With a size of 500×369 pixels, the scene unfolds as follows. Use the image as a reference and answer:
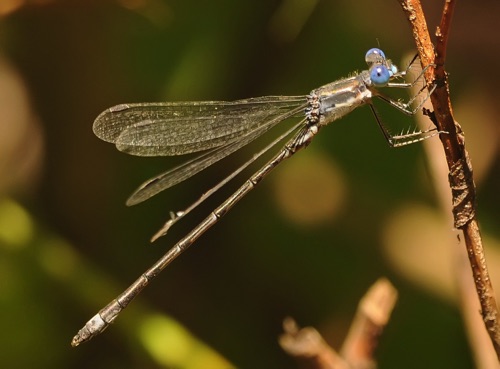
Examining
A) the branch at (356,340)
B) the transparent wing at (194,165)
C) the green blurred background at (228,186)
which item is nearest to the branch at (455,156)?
the branch at (356,340)

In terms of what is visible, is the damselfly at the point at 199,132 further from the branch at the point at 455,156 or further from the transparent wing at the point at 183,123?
the branch at the point at 455,156

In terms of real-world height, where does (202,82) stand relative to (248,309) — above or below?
above

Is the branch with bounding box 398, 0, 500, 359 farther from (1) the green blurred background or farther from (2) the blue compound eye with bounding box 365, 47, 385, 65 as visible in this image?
(1) the green blurred background

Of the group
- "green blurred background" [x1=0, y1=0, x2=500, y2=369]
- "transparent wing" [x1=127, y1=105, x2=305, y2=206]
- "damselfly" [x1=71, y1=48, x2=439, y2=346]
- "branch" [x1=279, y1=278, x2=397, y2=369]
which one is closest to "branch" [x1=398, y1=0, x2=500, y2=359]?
"branch" [x1=279, y1=278, x2=397, y2=369]

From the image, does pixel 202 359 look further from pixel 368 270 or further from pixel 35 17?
pixel 35 17

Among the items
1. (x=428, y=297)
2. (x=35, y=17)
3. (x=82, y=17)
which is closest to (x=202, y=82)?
(x=82, y=17)
